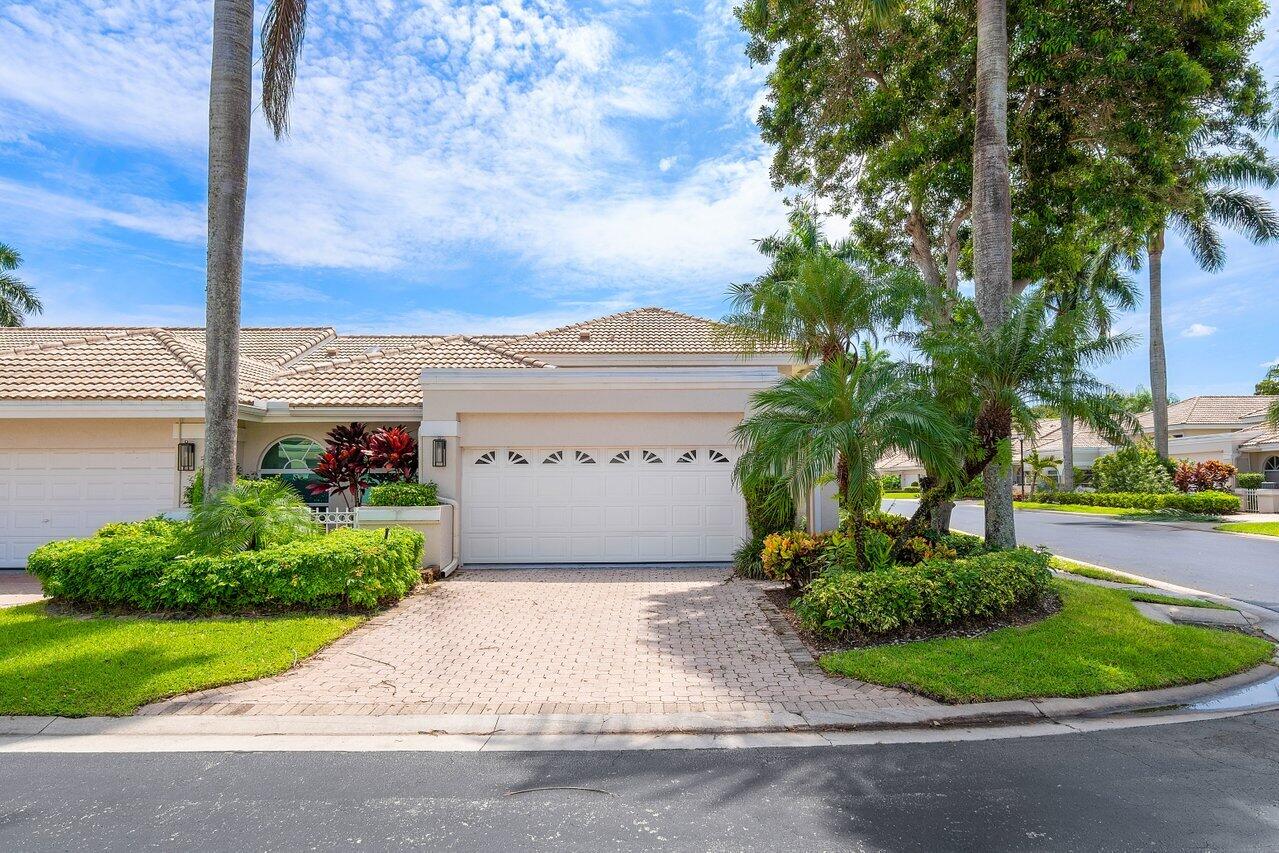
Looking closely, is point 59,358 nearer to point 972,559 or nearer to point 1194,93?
point 972,559

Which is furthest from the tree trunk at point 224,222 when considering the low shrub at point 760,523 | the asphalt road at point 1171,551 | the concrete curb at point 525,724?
the asphalt road at point 1171,551

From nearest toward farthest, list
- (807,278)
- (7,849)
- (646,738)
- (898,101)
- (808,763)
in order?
(7,849) < (808,763) < (646,738) < (807,278) < (898,101)

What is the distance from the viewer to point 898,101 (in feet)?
46.9

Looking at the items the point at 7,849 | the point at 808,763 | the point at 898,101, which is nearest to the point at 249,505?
the point at 7,849

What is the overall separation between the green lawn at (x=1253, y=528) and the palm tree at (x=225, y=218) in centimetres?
2520

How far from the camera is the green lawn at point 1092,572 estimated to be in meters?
11.9

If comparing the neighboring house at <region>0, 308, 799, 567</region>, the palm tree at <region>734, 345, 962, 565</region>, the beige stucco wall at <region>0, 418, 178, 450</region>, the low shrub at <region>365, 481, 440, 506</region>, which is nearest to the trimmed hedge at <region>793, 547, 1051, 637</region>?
the palm tree at <region>734, 345, 962, 565</region>

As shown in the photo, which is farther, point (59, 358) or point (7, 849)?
point (59, 358)

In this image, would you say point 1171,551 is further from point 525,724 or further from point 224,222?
point 224,222

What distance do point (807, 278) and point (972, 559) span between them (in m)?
4.92

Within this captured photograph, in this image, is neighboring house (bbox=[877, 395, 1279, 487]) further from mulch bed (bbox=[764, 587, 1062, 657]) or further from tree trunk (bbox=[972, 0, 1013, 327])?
mulch bed (bbox=[764, 587, 1062, 657])

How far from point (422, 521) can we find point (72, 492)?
7.14 meters

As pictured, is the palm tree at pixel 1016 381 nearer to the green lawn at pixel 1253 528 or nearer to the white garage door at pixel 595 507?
Answer: the white garage door at pixel 595 507

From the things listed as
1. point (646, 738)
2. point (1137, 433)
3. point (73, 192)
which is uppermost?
point (73, 192)
